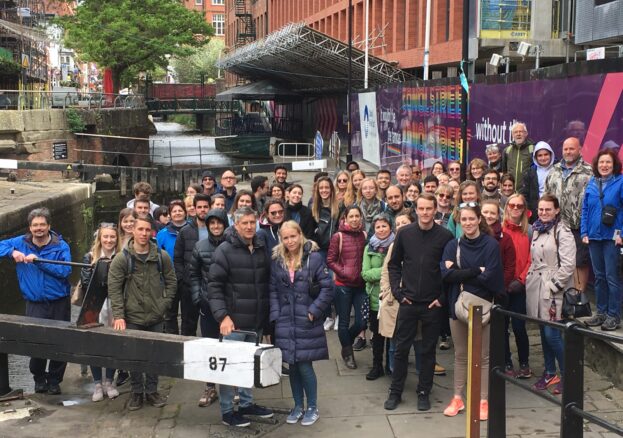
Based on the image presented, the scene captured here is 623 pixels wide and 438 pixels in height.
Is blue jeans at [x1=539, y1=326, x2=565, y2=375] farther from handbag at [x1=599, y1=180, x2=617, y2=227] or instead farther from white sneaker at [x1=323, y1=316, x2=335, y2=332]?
white sneaker at [x1=323, y1=316, x2=335, y2=332]

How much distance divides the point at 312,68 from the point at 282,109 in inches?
936

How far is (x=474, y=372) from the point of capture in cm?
550

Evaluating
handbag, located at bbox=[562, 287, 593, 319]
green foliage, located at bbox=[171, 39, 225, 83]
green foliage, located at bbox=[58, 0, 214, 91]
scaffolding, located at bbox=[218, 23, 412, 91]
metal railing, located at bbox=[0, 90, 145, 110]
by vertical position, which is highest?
green foliage, located at bbox=[171, 39, 225, 83]

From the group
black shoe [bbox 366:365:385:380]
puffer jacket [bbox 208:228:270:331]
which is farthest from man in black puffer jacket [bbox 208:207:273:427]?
black shoe [bbox 366:365:385:380]

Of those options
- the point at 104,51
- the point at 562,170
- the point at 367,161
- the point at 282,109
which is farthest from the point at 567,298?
the point at 282,109

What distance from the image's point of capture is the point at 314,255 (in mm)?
6246

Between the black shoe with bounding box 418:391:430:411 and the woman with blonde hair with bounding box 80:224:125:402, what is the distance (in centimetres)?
282

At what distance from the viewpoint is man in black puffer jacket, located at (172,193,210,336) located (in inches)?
294

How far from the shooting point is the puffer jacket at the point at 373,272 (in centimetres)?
721

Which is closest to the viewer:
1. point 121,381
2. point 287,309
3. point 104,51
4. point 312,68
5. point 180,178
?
point 287,309

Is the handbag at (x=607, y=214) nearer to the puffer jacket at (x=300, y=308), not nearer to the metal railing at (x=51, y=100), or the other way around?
the puffer jacket at (x=300, y=308)

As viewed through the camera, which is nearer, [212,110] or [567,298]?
[567,298]

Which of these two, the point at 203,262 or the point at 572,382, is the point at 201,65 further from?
the point at 572,382

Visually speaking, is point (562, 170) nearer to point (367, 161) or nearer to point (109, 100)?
point (367, 161)
